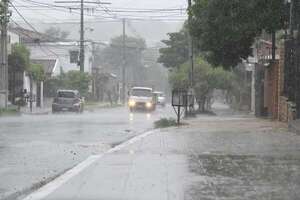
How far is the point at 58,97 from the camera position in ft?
169

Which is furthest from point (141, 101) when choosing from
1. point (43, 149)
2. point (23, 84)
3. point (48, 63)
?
point (43, 149)

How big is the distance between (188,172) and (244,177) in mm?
1099

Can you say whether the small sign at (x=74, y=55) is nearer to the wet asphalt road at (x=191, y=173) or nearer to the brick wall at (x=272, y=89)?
the brick wall at (x=272, y=89)

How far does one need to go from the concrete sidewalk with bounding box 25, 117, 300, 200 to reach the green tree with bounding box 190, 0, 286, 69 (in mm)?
4518

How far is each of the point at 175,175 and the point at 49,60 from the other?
72426 mm

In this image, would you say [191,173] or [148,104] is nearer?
[191,173]

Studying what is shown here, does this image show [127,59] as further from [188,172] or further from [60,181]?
[60,181]

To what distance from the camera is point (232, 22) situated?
76.7 ft

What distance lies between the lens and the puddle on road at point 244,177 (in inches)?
427

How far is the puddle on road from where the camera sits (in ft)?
35.6

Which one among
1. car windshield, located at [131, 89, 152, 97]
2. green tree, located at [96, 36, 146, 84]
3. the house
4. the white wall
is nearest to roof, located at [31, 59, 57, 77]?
the house

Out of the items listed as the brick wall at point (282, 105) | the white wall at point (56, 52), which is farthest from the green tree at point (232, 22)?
the white wall at point (56, 52)

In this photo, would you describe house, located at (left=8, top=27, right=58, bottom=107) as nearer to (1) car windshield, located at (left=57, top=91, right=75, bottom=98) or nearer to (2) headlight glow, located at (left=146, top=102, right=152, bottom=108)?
(1) car windshield, located at (left=57, top=91, right=75, bottom=98)

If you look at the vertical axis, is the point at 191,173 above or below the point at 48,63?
below
